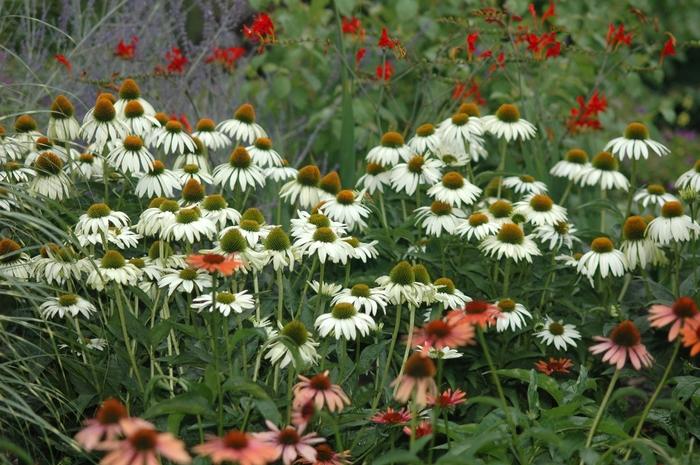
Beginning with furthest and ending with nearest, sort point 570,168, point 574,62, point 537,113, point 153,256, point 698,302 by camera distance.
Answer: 1. point 574,62
2. point 537,113
3. point 570,168
4. point 698,302
5. point 153,256

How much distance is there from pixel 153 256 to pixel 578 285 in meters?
1.45

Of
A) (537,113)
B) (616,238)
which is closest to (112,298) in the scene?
(616,238)

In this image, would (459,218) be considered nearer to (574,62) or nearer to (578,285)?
(578,285)

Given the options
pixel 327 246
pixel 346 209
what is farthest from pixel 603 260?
pixel 327 246

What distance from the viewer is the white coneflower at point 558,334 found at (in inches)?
117

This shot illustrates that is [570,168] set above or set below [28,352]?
above

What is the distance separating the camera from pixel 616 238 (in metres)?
3.42

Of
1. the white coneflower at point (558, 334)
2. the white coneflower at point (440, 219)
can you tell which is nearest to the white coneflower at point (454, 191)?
the white coneflower at point (440, 219)

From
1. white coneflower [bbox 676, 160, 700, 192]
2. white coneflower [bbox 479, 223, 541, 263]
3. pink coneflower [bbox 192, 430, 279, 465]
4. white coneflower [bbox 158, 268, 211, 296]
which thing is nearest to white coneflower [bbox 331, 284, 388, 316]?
white coneflower [bbox 158, 268, 211, 296]

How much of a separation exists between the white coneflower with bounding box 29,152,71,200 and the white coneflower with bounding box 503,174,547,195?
5.12ft

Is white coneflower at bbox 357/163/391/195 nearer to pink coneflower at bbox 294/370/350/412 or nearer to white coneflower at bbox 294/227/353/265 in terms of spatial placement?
white coneflower at bbox 294/227/353/265

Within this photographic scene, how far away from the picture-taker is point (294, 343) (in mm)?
2389

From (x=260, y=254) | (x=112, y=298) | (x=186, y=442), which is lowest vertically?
(x=186, y=442)

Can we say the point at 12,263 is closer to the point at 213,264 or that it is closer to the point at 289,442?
the point at 213,264
